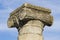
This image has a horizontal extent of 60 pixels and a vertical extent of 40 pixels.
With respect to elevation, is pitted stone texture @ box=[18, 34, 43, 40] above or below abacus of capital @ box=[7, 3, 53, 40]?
below

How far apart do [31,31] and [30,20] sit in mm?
426

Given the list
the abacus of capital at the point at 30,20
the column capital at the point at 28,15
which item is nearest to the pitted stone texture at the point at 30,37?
the abacus of capital at the point at 30,20

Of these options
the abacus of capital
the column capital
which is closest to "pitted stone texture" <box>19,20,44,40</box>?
the abacus of capital

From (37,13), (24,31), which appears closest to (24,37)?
(24,31)

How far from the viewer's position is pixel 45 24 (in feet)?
26.7

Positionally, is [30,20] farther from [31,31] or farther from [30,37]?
[30,37]

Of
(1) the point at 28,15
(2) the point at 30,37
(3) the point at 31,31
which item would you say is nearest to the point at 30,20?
(1) the point at 28,15

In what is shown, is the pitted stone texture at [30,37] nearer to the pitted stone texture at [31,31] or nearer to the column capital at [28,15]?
the pitted stone texture at [31,31]

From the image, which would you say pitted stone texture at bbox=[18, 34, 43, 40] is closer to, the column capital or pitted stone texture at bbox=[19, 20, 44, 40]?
pitted stone texture at bbox=[19, 20, 44, 40]

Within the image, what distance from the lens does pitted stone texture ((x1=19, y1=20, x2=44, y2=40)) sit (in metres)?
7.66

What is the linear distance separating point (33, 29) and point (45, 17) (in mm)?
647

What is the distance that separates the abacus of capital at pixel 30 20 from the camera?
7.66 meters

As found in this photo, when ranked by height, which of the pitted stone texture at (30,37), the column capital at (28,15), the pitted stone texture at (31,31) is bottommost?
the pitted stone texture at (30,37)

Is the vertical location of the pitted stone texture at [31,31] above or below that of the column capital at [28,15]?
below
